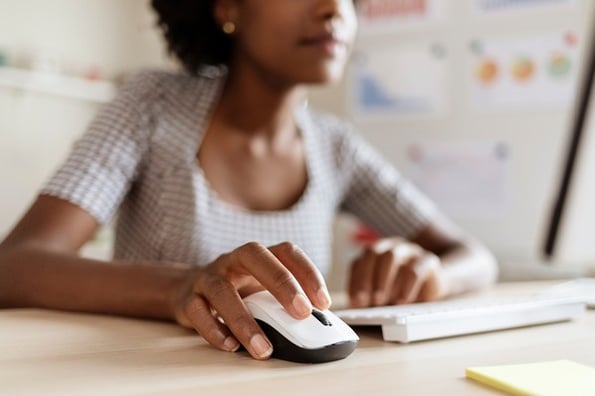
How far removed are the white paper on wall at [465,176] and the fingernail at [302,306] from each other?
49.7 inches

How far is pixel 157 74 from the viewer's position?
1.22m

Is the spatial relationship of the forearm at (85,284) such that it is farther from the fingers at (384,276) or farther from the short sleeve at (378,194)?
the short sleeve at (378,194)

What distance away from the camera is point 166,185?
1.11 meters

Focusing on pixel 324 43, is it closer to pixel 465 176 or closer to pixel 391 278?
pixel 391 278

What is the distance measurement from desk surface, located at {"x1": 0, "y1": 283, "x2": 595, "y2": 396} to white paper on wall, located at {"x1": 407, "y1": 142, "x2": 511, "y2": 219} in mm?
1017

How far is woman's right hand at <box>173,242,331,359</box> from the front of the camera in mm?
566

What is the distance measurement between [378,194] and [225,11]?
1.49 ft

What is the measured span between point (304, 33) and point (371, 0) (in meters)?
0.91

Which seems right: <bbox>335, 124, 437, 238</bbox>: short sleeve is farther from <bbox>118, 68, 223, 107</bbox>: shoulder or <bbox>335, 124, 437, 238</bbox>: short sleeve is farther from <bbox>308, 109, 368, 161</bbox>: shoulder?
<bbox>118, 68, 223, 107</bbox>: shoulder

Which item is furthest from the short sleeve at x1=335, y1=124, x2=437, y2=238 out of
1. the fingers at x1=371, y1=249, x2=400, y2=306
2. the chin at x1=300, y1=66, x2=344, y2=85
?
the fingers at x1=371, y1=249, x2=400, y2=306

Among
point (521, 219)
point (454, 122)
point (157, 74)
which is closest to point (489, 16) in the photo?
point (454, 122)

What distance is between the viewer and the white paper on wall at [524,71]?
162 centimetres

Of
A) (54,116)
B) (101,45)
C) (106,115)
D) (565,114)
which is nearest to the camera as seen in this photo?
(106,115)

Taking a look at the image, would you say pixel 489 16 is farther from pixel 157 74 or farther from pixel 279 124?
pixel 157 74
